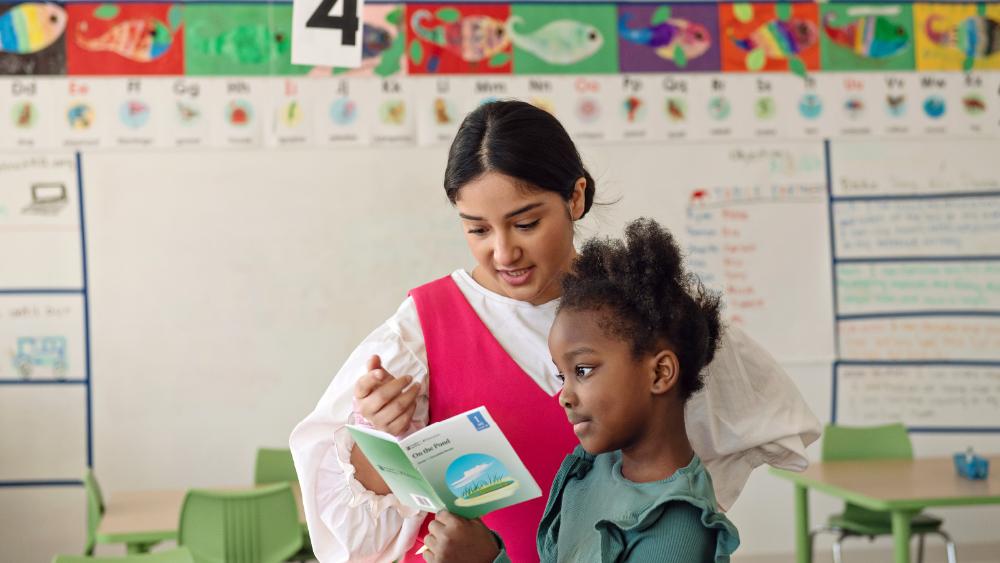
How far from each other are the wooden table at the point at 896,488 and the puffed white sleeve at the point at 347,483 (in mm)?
2468

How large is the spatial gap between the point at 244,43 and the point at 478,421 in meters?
3.82

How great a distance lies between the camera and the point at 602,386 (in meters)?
1.41

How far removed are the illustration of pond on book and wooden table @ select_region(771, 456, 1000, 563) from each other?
101 inches

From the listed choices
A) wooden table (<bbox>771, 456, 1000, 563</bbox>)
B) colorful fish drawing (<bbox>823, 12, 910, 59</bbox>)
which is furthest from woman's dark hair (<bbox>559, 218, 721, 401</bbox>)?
colorful fish drawing (<bbox>823, 12, 910, 59</bbox>)

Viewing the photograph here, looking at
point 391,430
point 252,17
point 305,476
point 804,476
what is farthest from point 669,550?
point 252,17

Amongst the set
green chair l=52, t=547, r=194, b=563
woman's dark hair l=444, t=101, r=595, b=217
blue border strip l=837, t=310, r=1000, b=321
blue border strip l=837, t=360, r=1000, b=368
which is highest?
woman's dark hair l=444, t=101, r=595, b=217

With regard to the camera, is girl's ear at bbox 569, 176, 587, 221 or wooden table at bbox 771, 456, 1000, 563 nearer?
girl's ear at bbox 569, 176, 587, 221

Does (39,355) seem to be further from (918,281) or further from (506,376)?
(918,281)

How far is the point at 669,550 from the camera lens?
4.30ft

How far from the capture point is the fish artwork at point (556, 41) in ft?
16.1

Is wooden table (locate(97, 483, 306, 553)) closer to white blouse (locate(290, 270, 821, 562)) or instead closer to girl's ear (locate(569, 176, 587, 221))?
white blouse (locate(290, 270, 821, 562))

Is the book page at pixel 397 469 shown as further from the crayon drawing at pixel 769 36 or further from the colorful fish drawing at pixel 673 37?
the crayon drawing at pixel 769 36

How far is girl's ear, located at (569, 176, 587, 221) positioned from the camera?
1620 mm

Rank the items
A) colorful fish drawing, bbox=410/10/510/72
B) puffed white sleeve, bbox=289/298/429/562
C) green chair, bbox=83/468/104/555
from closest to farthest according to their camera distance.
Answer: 1. puffed white sleeve, bbox=289/298/429/562
2. green chair, bbox=83/468/104/555
3. colorful fish drawing, bbox=410/10/510/72
